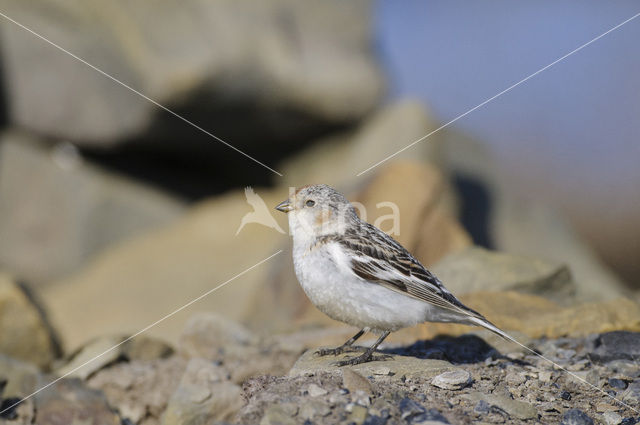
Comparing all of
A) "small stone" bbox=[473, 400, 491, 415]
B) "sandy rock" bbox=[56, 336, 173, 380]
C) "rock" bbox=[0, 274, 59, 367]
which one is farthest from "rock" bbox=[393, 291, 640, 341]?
"rock" bbox=[0, 274, 59, 367]

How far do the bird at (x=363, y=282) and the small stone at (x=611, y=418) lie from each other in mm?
691

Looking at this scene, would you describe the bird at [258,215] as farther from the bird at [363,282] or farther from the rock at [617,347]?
the rock at [617,347]

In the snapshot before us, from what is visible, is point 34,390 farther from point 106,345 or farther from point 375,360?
point 375,360

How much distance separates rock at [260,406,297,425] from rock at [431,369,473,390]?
0.98m

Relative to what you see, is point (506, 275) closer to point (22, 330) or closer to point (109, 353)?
point (109, 353)

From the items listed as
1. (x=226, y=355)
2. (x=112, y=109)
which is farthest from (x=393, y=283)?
(x=112, y=109)

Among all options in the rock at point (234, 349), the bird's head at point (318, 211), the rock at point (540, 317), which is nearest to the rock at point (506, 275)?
the rock at point (540, 317)

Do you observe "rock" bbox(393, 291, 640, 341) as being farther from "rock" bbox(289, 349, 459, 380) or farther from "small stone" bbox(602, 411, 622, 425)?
"small stone" bbox(602, 411, 622, 425)

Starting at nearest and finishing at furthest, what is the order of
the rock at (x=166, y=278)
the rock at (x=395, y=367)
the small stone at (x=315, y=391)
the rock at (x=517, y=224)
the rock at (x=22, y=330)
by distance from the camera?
the small stone at (x=315, y=391) → the rock at (x=395, y=367) → the rock at (x=22, y=330) → the rock at (x=166, y=278) → the rock at (x=517, y=224)

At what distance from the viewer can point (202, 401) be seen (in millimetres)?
4988

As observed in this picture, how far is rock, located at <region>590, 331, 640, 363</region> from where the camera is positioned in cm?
486

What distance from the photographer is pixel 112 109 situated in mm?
11648

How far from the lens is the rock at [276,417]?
11.0ft

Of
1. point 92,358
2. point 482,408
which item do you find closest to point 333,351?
point 482,408
